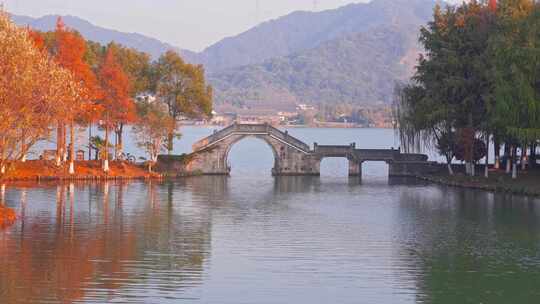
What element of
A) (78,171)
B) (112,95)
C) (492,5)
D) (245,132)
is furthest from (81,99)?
(492,5)

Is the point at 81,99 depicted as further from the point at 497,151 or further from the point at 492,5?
the point at 497,151

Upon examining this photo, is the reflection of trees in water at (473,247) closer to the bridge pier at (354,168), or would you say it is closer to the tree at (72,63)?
the bridge pier at (354,168)

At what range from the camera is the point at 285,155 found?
98062 millimetres

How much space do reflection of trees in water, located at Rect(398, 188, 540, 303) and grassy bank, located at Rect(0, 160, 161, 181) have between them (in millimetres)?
28344

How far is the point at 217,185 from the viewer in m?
84.4

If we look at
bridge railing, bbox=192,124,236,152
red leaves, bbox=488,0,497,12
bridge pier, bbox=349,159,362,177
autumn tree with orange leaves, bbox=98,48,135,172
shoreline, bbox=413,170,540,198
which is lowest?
shoreline, bbox=413,170,540,198

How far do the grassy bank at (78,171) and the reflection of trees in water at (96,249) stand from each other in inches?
510

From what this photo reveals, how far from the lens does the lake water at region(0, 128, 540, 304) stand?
3381 centimetres

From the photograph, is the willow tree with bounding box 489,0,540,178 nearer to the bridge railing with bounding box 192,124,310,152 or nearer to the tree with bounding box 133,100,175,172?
the bridge railing with bounding box 192,124,310,152

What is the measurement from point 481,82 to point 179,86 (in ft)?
111

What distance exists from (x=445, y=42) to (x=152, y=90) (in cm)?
3282

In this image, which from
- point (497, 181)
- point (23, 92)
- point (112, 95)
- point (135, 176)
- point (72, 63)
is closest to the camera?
point (23, 92)

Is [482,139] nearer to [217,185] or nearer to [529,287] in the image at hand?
[217,185]

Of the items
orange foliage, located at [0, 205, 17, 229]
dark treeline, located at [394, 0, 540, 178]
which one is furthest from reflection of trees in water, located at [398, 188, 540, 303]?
orange foliage, located at [0, 205, 17, 229]
